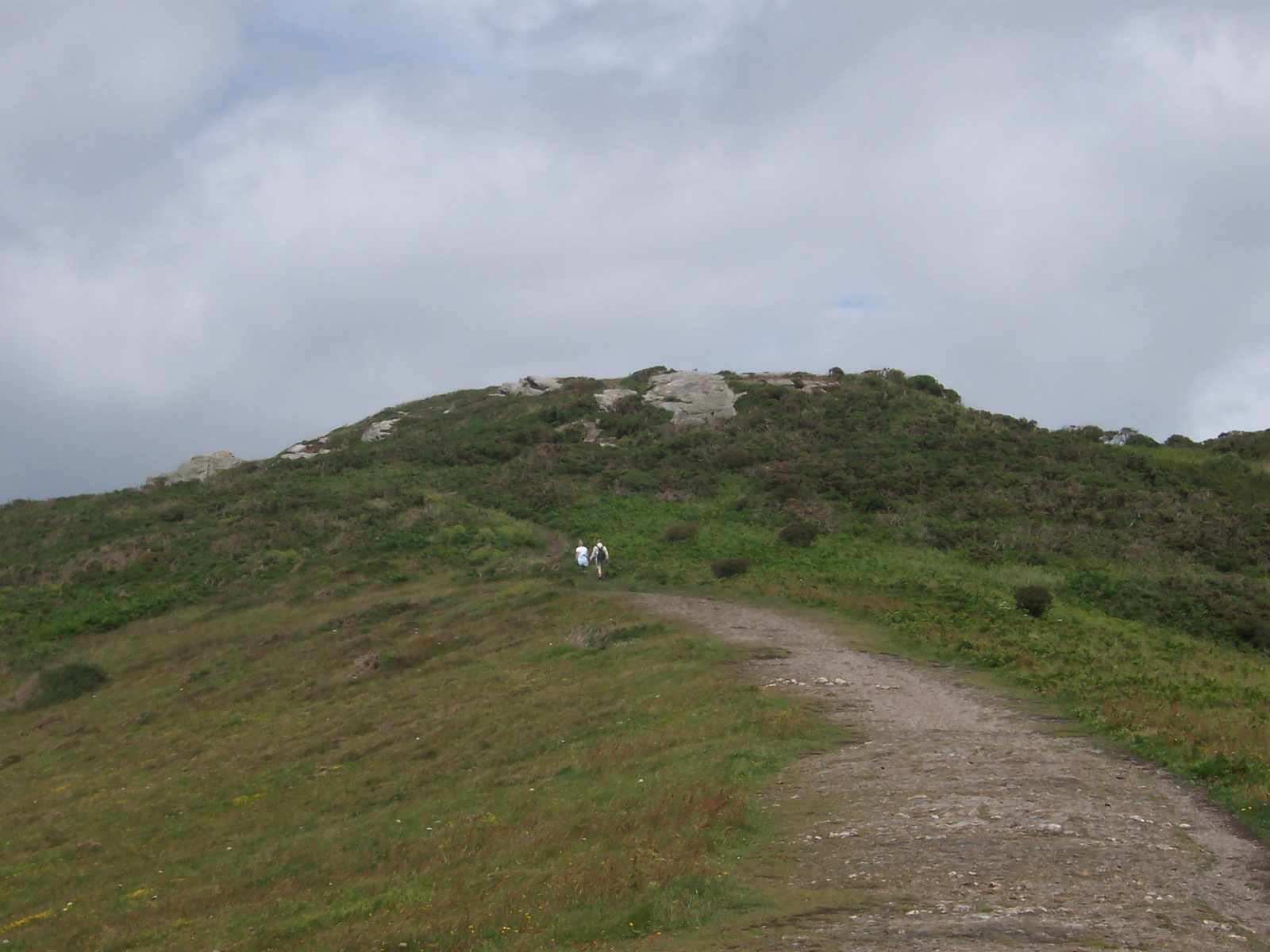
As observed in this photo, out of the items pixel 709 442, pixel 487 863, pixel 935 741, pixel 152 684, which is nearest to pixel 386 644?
pixel 152 684

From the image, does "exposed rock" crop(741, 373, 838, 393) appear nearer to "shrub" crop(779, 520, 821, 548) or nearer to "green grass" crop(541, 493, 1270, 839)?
"green grass" crop(541, 493, 1270, 839)

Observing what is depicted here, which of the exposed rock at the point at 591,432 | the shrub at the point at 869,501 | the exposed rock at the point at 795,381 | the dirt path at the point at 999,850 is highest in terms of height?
the exposed rock at the point at 795,381

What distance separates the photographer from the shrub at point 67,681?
95.1 ft

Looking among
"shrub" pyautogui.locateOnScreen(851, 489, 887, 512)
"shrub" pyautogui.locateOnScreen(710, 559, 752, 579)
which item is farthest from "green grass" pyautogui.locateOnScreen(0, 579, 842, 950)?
"shrub" pyautogui.locateOnScreen(851, 489, 887, 512)

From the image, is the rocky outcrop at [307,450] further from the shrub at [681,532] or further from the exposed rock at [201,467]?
the shrub at [681,532]

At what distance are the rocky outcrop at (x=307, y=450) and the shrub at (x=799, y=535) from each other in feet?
140

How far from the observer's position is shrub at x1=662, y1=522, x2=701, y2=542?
38.0m

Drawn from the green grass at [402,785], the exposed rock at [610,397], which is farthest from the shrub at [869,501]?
the exposed rock at [610,397]

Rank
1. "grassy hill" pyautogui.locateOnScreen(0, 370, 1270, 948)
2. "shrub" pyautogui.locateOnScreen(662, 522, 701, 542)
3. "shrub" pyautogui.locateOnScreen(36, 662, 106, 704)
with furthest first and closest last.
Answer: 1. "shrub" pyautogui.locateOnScreen(662, 522, 701, 542)
2. "shrub" pyautogui.locateOnScreen(36, 662, 106, 704)
3. "grassy hill" pyautogui.locateOnScreen(0, 370, 1270, 948)

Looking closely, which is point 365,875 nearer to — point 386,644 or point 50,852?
point 50,852

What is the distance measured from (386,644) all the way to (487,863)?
17340 mm

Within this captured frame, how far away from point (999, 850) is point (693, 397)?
5894 centimetres

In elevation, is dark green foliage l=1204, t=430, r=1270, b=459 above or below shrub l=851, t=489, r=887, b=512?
above

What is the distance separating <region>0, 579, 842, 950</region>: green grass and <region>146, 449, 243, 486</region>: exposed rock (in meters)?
45.6
